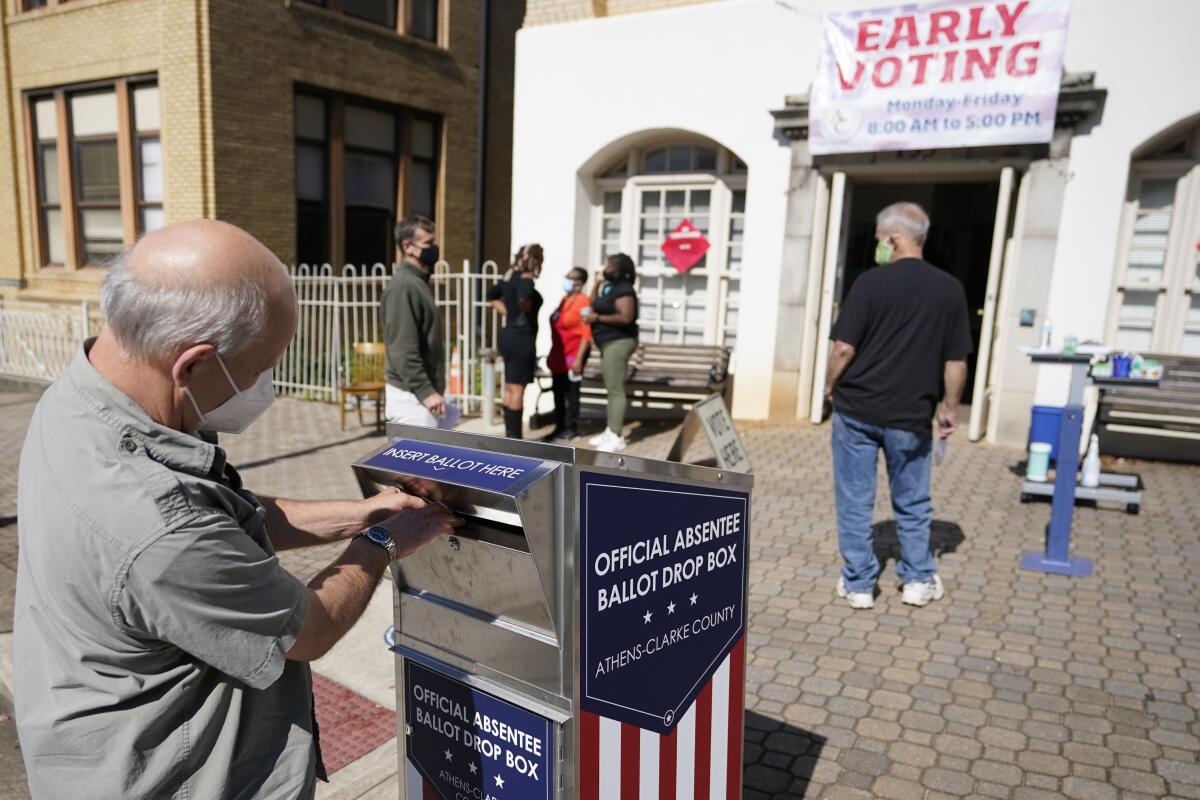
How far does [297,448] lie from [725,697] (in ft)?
22.9

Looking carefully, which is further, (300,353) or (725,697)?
(300,353)

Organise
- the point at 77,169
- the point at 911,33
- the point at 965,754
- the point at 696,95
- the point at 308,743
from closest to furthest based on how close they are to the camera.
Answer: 1. the point at 308,743
2. the point at 965,754
3. the point at 911,33
4. the point at 696,95
5. the point at 77,169

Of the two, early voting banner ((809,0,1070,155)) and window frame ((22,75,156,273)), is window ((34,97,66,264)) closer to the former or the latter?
window frame ((22,75,156,273))

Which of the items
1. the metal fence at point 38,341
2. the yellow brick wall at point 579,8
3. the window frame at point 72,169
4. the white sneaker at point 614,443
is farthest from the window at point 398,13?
the white sneaker at point 614,443

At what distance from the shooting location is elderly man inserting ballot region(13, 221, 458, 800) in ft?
4.11

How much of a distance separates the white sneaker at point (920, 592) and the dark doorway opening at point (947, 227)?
7790 millimetres

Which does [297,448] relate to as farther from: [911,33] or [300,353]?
[911,33]

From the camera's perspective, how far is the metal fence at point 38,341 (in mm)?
12109

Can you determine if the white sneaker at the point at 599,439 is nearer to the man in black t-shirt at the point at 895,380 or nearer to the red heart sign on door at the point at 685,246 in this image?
the red heart sign on door at the point at 685,246

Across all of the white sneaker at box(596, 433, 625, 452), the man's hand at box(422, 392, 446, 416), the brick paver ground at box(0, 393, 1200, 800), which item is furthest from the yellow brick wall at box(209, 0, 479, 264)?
the man's hand at box(422, 392, 446, 416)

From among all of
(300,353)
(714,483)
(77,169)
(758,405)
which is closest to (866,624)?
(714,483)

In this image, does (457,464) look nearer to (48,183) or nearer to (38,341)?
(38,341)

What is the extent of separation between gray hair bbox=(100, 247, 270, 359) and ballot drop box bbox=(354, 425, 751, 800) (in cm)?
47

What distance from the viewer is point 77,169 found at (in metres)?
14.4
